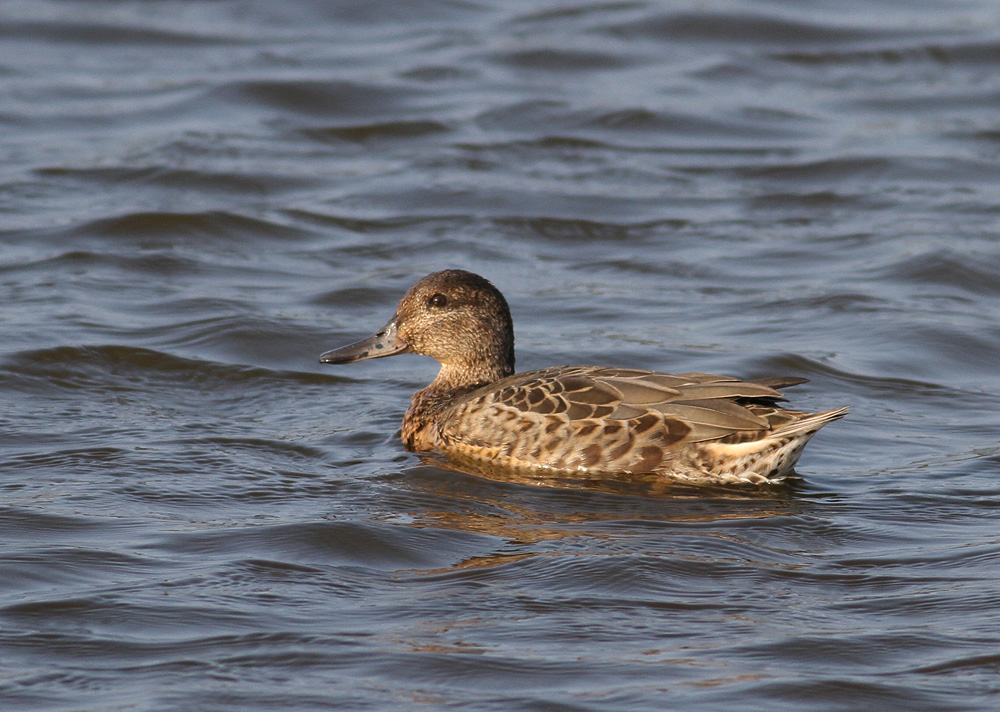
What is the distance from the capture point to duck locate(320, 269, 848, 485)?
24.7 ft

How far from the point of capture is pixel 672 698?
Result: 17.6 feet

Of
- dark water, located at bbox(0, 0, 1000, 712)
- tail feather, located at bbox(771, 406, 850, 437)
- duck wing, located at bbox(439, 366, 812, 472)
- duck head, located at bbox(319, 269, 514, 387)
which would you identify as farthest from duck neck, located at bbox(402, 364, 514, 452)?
tail feather, located at bbox(771, 406, 850, 437)

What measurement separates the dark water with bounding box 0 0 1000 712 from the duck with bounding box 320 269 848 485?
0.63 ft

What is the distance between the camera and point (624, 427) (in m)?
7.63

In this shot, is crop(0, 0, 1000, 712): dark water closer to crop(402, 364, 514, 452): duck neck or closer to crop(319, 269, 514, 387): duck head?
crop(402, 364, 514, 452): duck neck

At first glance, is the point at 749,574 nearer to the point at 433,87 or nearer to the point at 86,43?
the point at 433,87

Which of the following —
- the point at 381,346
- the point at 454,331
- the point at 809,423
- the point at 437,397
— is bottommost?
the point at 437,397

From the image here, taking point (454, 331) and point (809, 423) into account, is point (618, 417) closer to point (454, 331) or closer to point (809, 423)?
point (809, 423)

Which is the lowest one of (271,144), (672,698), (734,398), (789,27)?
(672,698)

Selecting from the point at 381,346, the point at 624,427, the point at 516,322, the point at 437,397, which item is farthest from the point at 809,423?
the point at 516,322

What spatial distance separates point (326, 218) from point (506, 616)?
7.63 metres

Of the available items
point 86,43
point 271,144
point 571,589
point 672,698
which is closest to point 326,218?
point 271,144

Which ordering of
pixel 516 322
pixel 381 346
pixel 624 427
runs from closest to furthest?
pixel 624 427, pixel 381 346, pixel 516 322

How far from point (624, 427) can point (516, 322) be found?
10.7ft
